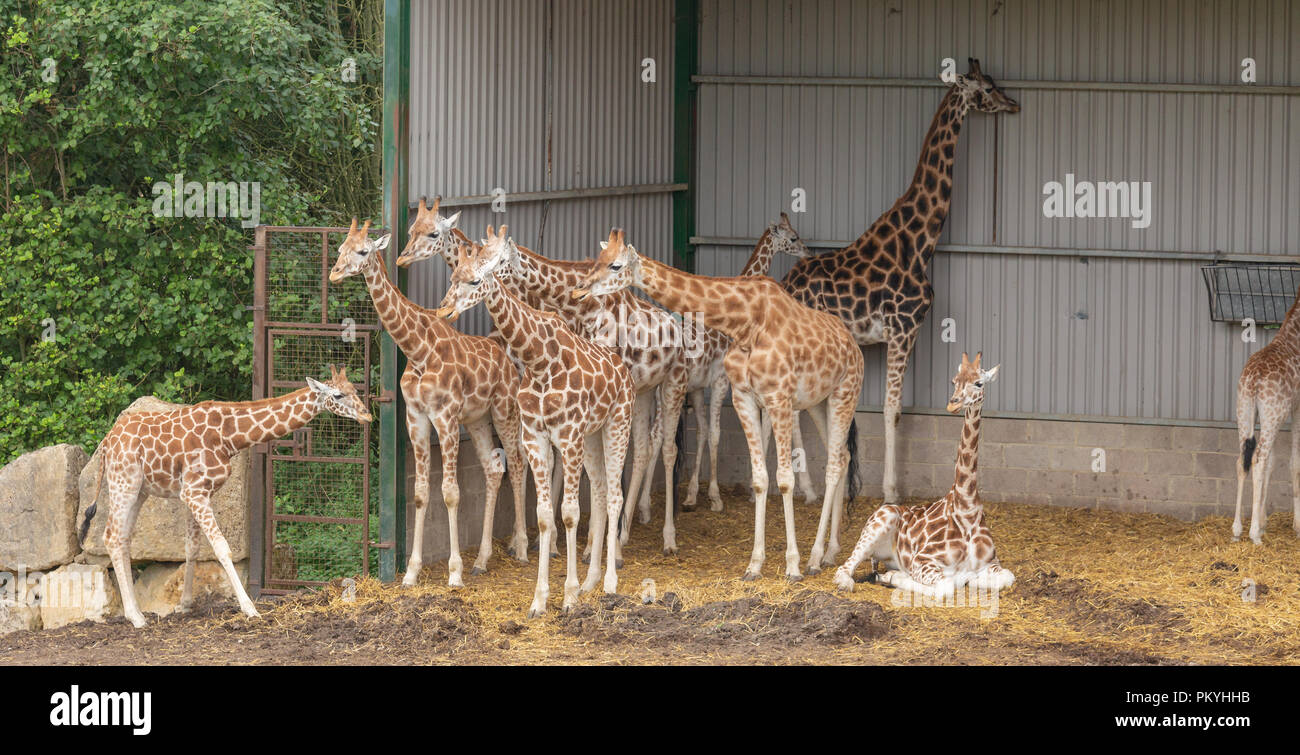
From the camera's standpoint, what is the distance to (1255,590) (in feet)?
30.0

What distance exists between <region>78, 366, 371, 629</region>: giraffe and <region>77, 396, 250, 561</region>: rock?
1.26 ft

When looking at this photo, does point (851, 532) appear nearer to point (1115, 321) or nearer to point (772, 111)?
point (1115, 321)

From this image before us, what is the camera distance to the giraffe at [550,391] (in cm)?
846

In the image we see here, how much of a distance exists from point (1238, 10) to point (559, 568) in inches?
265

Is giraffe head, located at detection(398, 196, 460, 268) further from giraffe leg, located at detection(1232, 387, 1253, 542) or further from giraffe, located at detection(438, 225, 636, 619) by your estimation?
giraffe leg, located at detection(1232, 387, 1253, 542)

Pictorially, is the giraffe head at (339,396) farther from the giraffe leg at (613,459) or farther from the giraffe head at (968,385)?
the giraffe head at (968,385)

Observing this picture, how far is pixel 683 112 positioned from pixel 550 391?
5.08m

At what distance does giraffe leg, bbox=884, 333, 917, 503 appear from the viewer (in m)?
12.1

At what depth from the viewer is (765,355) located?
9.41m

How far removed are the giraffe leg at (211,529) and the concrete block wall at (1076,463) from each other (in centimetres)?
535

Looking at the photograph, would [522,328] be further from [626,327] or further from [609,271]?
[626,327]

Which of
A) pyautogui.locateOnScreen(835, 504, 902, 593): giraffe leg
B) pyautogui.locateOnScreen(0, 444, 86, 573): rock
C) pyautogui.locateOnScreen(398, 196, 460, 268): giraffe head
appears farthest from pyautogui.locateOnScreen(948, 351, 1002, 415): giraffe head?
pyautogui.locateOnScreen(0, 444, 86, 573): rock

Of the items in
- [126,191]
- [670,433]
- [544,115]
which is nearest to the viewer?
[670,433]

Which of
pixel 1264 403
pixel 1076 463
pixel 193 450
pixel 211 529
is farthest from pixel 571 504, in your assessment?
pixel 1076 463
